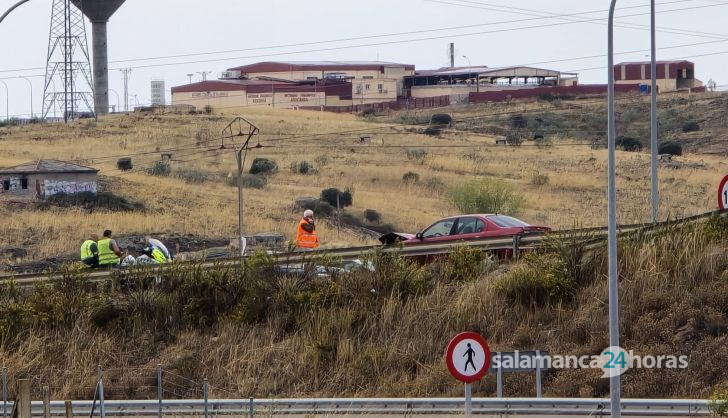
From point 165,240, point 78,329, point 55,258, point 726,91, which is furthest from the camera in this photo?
point 726,91

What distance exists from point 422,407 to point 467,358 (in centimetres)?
318

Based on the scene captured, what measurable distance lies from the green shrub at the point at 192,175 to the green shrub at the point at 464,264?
40794 millimetres

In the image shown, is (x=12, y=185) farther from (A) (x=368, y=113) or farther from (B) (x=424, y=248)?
(A) (x=368, y=113)

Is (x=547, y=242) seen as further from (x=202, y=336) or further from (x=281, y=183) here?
(x=281, y=183)

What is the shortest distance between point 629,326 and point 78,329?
10700 mm

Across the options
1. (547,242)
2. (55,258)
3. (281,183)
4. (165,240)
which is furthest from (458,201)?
(547,242)

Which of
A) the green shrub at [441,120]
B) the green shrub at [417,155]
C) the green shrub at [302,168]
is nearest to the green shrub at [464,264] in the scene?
the green shrub at [302,168]

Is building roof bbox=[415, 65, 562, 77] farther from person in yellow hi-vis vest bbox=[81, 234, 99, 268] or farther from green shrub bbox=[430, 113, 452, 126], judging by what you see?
person in yellow hi-vis vest bbox=[81, 234, 99, 268]

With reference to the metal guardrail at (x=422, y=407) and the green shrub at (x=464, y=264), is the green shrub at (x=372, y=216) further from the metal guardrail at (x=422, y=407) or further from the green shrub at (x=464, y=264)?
the metal guardrail at (x=422, y=407)

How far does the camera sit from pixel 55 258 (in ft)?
141

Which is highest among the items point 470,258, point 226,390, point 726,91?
point 726,91

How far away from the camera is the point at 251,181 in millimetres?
64375

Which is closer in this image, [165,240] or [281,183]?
[165,240]

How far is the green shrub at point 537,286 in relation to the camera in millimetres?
24094
